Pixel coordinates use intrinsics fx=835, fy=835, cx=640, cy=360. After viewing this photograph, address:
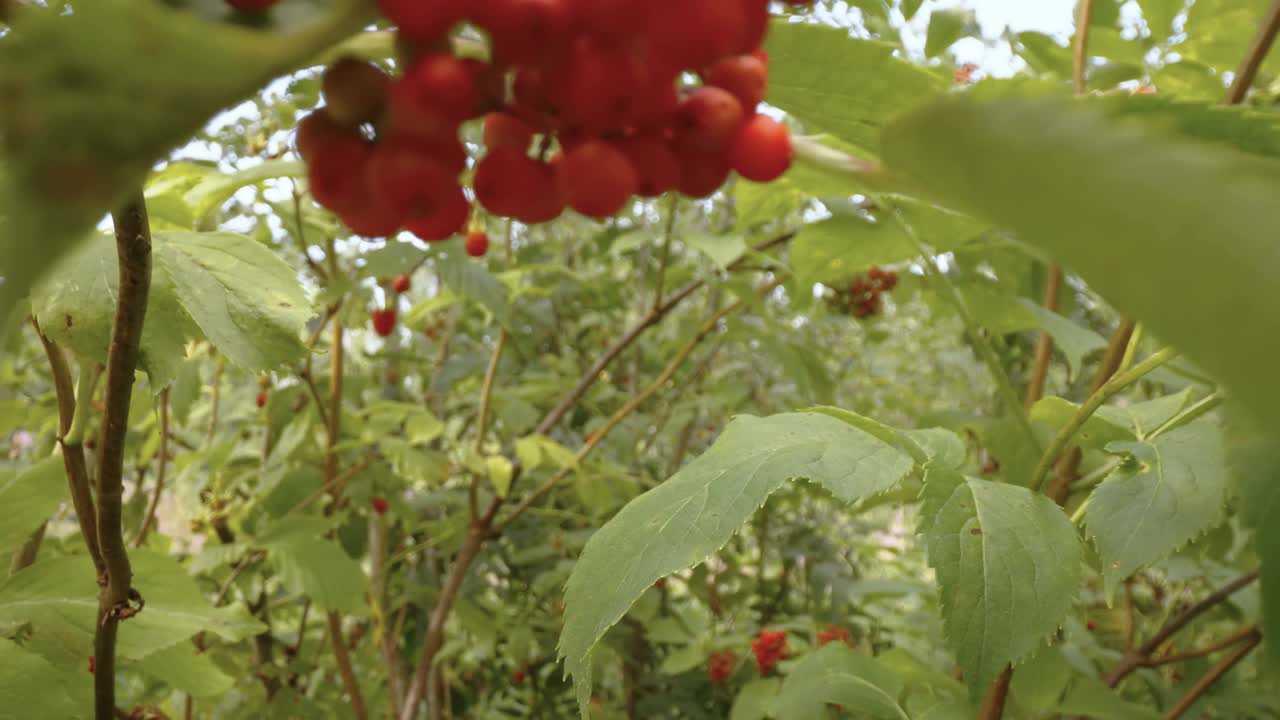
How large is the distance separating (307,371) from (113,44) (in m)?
1.60

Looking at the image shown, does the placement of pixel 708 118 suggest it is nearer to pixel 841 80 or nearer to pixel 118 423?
pixel 841 80

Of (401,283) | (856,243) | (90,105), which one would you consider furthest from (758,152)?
(401,283)

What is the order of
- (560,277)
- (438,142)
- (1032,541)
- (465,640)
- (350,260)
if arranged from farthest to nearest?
1. (560,277)
2. (350,260)
3. (465,640)
4. (1032,541)
5. (438,142)

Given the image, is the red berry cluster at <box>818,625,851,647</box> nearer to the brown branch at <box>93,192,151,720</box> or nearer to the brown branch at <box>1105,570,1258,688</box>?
the brown branch at <box>1105,570,1258,688</box>

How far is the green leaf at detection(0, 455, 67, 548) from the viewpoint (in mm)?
915

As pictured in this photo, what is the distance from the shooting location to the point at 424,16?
11.5 inches

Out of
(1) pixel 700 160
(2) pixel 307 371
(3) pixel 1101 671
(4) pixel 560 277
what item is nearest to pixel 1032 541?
(1) pixel 700 160

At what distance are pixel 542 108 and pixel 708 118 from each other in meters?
0.07

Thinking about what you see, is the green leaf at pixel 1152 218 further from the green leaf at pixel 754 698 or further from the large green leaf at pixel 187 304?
the green leaf at pixel 754 698

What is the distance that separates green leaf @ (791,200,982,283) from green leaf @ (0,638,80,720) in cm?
103

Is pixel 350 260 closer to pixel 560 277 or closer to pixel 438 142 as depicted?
pixel 560 277

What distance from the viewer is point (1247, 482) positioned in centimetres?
56

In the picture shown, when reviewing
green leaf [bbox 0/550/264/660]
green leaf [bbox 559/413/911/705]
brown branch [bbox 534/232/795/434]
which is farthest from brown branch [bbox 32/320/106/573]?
brown branch [bbox 534/232/795/434]

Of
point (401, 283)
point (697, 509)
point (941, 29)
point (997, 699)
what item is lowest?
point (401, 283)
